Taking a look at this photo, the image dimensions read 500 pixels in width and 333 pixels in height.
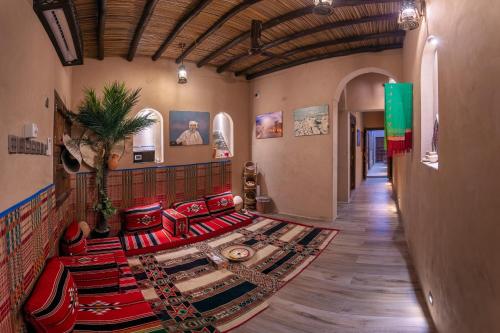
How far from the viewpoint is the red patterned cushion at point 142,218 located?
4.38 metres

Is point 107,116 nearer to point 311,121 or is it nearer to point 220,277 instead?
point 220,277

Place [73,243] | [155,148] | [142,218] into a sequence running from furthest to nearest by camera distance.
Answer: [155,148]
[142,218]
[73,243]

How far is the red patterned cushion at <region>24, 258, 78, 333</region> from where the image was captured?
148 cm

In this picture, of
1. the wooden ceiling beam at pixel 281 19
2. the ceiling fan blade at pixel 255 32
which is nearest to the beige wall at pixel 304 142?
the wooden ceiling beam at pixel 281 19

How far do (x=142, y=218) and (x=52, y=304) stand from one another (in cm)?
296

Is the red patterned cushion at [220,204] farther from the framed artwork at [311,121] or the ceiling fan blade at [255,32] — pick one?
the ceiling fan blade at [255,32]

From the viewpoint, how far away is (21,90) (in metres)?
1.70

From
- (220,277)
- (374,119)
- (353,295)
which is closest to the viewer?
(353,295)

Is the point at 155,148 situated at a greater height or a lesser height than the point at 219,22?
lesser

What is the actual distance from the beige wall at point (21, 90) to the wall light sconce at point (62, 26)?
2.8 inches

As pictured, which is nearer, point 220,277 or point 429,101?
point 429,101

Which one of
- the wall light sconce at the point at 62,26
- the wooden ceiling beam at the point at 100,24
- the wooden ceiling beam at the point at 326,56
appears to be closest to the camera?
the wall light sconce at the point at 62,26

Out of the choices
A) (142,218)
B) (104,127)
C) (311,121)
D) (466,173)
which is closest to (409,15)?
(466,173)

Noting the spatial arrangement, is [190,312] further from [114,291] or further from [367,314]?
[367,314]
